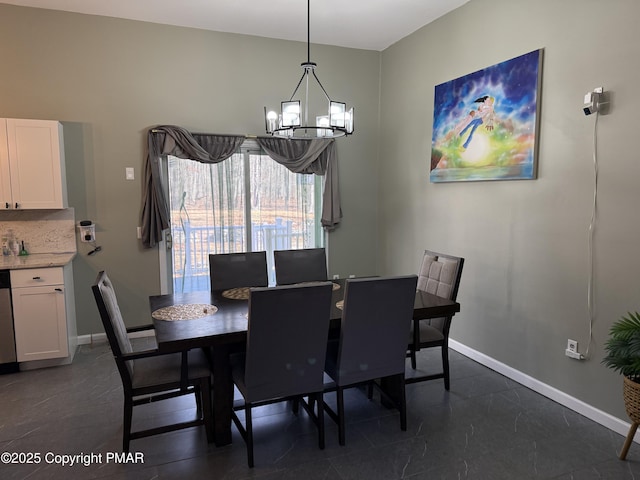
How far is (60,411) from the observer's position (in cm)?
282

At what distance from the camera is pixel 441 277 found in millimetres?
3092

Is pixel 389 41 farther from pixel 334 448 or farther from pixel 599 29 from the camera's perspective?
pixel 334 448

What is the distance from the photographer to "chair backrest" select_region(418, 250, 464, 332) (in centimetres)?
297

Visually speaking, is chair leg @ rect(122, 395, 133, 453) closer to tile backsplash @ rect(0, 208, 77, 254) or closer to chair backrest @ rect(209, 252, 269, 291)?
chair backrest @ rect(209, 252, 269, 291)

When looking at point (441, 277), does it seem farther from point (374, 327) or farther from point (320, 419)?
point (320, 419)

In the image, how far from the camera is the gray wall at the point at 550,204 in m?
2.51

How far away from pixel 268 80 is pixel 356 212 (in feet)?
5.91

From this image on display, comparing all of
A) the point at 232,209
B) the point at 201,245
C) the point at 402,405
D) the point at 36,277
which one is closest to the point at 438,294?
the point at 402,405

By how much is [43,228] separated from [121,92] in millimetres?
1476

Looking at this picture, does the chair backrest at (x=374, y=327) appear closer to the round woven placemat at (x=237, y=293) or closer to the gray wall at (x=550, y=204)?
the round woven placemat at (x=237, y=293)

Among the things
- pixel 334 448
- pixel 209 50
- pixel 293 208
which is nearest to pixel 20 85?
pixel 209 50

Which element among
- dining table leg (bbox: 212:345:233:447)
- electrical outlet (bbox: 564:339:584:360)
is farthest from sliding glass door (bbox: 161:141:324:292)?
electrical outlet (bbox: 564:339:584:360)

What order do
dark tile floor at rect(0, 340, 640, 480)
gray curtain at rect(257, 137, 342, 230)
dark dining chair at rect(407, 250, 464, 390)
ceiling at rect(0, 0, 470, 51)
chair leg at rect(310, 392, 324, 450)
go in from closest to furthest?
dark tile floor at rect(0, 340, 640, 480) → chair leg at rect(310, 392, 324, 450) → dark dining chair at rect(407, 250, 464, 390) → ceiling at rect(0, 0, 470, 51) → gray curtain at rect(257, 137, 342, 230)

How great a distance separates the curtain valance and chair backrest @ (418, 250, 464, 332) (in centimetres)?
197
